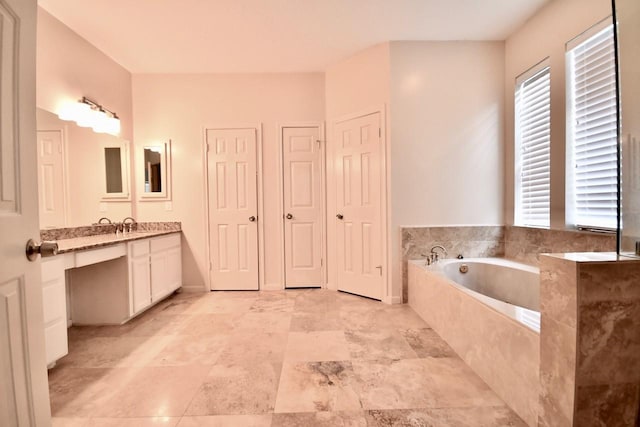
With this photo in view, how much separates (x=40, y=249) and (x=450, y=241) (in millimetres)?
3008

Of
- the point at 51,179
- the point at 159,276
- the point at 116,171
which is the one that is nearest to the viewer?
the point at 51,179

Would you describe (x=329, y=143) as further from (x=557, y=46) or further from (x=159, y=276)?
(x=159, y=276)

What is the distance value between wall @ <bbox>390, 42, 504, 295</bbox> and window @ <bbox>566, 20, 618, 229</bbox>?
741 millimetres

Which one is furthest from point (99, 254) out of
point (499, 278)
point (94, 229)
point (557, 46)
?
point (557, 46)

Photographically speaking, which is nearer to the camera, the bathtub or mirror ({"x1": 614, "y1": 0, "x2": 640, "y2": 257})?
mirror ({"x1": 614, "y1": 0, "x2": 640, "y2": 257})

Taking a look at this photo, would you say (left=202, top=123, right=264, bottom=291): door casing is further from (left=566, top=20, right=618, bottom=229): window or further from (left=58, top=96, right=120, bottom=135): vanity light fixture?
(left=566, top=20, right=618, bottom=229): window

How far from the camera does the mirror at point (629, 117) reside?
982mm

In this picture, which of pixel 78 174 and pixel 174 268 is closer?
pixel 78 174

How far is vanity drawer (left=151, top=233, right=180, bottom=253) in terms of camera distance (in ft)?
9.25

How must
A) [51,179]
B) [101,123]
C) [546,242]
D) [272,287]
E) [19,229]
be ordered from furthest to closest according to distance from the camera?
[272,287] < [101,123] < [546,242] < [51,179] < [19,229]

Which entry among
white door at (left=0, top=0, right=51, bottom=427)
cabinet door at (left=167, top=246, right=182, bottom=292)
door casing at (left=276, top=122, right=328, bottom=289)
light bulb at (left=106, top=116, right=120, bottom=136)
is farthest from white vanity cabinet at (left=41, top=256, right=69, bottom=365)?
door casing at (left=276, top=122, right=328, bottom=289)

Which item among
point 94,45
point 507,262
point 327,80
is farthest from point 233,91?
point 507,262

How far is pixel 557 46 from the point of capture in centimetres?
222

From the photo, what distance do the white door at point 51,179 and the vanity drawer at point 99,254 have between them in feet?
1.66
